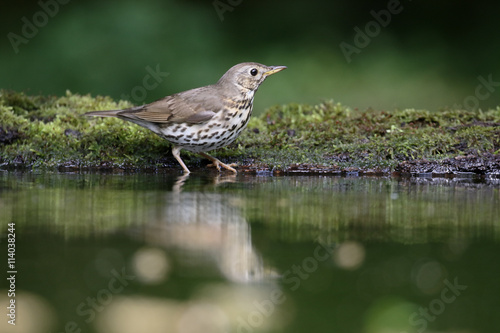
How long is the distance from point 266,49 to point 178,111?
470cm

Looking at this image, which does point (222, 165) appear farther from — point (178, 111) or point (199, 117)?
point (178, 111)

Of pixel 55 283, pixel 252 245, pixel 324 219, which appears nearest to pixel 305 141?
pixel 324 219

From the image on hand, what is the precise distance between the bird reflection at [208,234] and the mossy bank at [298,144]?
5.12 ft

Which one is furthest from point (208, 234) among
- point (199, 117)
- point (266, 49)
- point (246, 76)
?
point (266, 49)

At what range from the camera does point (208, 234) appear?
3436mm

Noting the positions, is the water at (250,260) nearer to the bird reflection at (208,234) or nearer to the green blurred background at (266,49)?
the bird reflection at (208,234)

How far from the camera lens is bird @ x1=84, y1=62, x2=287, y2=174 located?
5.78 meters

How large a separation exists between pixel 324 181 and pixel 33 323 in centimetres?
337

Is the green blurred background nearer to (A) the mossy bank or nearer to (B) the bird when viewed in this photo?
(A) the mossy bank

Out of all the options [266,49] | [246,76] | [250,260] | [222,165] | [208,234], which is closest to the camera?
[250,260]

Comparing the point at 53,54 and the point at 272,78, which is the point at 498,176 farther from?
the point at 53,54

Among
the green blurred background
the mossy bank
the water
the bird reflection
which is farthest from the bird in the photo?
the green blurred background

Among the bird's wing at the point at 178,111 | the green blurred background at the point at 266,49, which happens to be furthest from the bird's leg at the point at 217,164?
the green blurred background at the point at 266,49

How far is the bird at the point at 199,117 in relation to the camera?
578 centimetres
